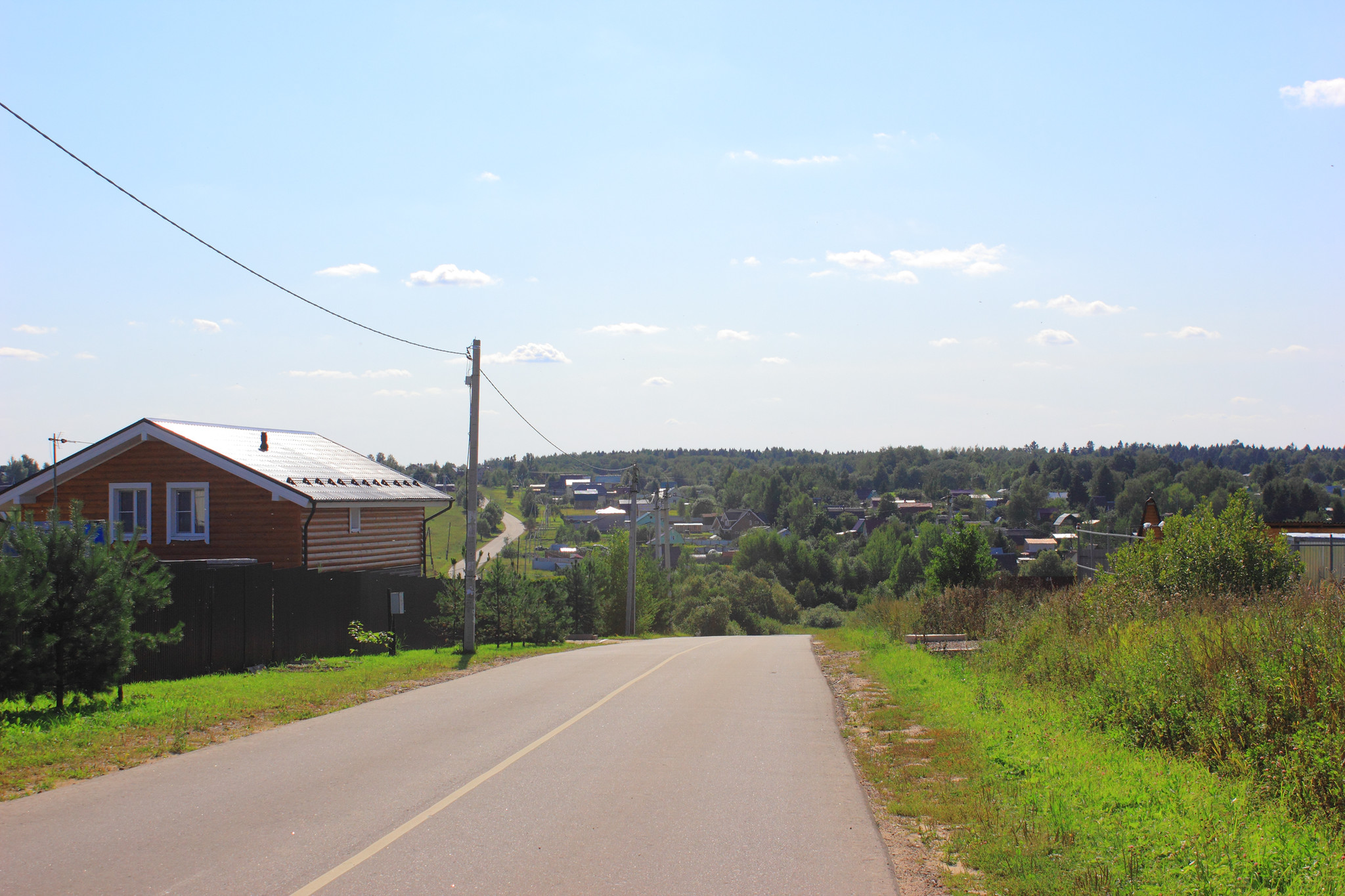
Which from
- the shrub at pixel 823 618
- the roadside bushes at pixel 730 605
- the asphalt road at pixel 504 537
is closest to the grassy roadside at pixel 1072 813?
the roadside bushes at pixel 730 605

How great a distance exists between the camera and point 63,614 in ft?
36.6

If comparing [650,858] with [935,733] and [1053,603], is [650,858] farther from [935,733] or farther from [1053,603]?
[1053,603]

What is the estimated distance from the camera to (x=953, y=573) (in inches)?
1446

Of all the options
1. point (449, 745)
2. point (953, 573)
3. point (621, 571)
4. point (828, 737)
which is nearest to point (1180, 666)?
point (828, 737)

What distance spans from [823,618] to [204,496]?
65601 millimetres

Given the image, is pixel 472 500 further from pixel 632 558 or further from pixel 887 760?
pixel 632 558

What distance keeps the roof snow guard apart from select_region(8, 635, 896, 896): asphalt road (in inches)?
490

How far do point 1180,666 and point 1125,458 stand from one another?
7517 inches

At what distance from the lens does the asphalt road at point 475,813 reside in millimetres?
5945

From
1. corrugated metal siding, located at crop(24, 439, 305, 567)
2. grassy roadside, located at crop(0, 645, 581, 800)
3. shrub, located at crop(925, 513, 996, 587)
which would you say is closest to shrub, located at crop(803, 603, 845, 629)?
shrub, located at crop(925, 513, 996, 587)

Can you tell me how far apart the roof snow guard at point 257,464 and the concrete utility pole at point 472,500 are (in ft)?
13.4

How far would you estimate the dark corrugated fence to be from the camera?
14.9 metres

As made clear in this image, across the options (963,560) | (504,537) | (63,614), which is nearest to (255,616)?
(63,614)

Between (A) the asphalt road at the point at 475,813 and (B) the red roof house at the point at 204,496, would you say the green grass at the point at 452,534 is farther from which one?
(A) the asphalt road at the point at 475,813
